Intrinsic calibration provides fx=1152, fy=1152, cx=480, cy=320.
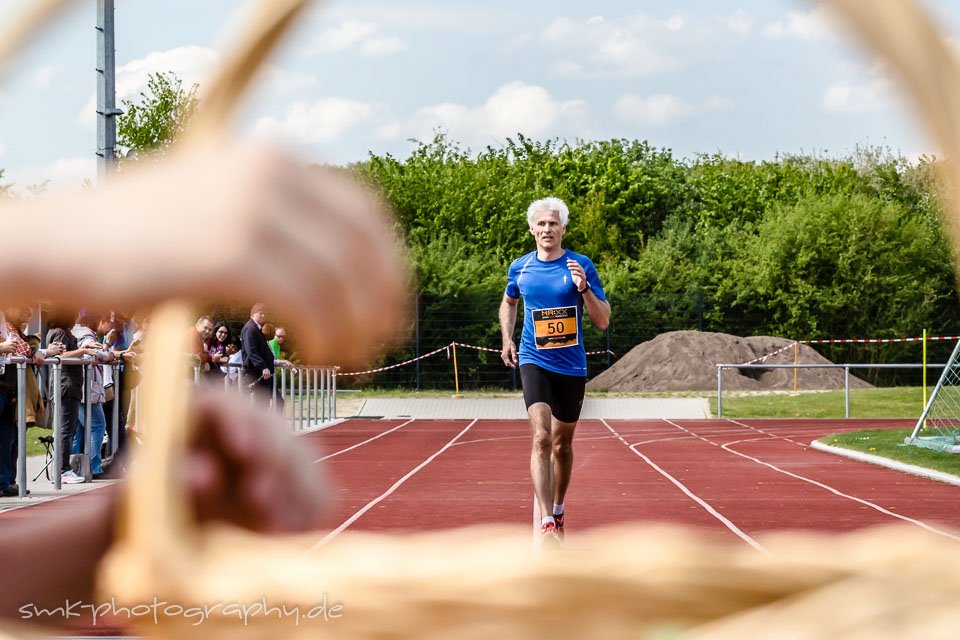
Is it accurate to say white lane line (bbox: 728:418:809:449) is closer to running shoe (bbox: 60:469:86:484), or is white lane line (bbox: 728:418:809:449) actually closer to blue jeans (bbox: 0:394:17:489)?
running shoe (bbox: 60:469:86:484)

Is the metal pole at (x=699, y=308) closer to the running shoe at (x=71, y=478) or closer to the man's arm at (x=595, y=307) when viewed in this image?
the running shoe at (x=71, y=478)

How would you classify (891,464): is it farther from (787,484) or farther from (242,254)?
(242,254)

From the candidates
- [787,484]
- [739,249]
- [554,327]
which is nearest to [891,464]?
[787,484]

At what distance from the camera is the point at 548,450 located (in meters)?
5.00

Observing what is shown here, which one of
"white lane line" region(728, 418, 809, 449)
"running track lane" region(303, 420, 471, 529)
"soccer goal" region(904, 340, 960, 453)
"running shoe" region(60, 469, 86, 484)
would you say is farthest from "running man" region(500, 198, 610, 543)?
"white lane line" region(728, 418, 809, 449)

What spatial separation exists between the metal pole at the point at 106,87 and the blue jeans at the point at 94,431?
29.3ft

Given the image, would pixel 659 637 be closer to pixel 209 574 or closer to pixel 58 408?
pixel 209 574

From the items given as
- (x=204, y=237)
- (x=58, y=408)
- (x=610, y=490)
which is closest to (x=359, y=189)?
(x=204, y=237)

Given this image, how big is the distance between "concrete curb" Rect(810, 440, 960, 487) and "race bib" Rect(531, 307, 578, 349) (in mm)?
6358

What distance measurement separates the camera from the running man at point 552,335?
4895 millimetres

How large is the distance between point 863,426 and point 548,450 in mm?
15950

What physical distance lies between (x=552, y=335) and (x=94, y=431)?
5.87m

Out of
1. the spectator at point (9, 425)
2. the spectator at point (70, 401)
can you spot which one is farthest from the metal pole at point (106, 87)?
the spectator at point (70, 401)

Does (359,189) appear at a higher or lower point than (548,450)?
higher
